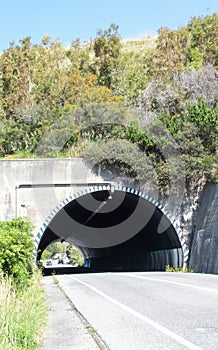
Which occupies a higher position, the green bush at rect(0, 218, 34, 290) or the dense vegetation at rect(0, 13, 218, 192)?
the dense vegetation at rect(0, 13, 218, 192)

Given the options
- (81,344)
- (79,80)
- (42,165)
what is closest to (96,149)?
(42,165)

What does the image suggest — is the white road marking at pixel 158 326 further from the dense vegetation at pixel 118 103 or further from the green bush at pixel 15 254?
the dense vegetation at pixel 118 103

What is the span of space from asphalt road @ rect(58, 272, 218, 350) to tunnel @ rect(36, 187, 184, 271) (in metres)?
15.5

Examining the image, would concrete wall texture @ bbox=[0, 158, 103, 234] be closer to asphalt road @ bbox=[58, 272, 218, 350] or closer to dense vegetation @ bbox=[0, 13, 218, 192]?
dense vegetation @ bbox=[0, 13, 218, 192]

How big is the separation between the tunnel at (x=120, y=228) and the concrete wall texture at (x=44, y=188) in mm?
479

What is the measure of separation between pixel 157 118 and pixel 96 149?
3728mm

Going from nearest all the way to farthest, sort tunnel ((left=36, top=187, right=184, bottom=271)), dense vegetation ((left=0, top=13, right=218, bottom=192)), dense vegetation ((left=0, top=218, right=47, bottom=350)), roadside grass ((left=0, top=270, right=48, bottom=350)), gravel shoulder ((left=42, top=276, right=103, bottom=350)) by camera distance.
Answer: roadside grass ((left=0, top=270, right=48, bottom=350))
dense vegetation ((left=0, top=218, right=47, bottom=350))
gravel shoulder ((left=42, top=276, right=103, bottom=350))
dense vegetation ((left=0, top=13, right=218, bottom=192))
tunnel ((left=36, top=187, right=184, bottom=271))

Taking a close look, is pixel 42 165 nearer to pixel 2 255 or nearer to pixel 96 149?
pixel 96 149

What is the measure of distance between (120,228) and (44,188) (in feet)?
36.7

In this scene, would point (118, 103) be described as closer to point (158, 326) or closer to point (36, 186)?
point (36, 186)

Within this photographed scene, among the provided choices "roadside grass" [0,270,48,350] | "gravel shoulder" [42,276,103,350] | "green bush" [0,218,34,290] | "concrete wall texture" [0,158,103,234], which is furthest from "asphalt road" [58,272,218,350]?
"concrete wall texture" [0,158,103,234]

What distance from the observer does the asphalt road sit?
21.5 ft

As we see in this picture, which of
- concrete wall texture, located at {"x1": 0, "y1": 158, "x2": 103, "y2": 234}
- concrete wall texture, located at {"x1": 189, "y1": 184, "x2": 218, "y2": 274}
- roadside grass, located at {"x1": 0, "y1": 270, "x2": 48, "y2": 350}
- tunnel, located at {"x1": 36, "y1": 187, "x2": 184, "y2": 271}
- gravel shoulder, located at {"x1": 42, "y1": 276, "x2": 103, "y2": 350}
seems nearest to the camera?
roadside grass, located at {"x1": 0, "y1": 270, "x2": 48, "y2": 350}

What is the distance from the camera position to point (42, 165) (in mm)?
27891
